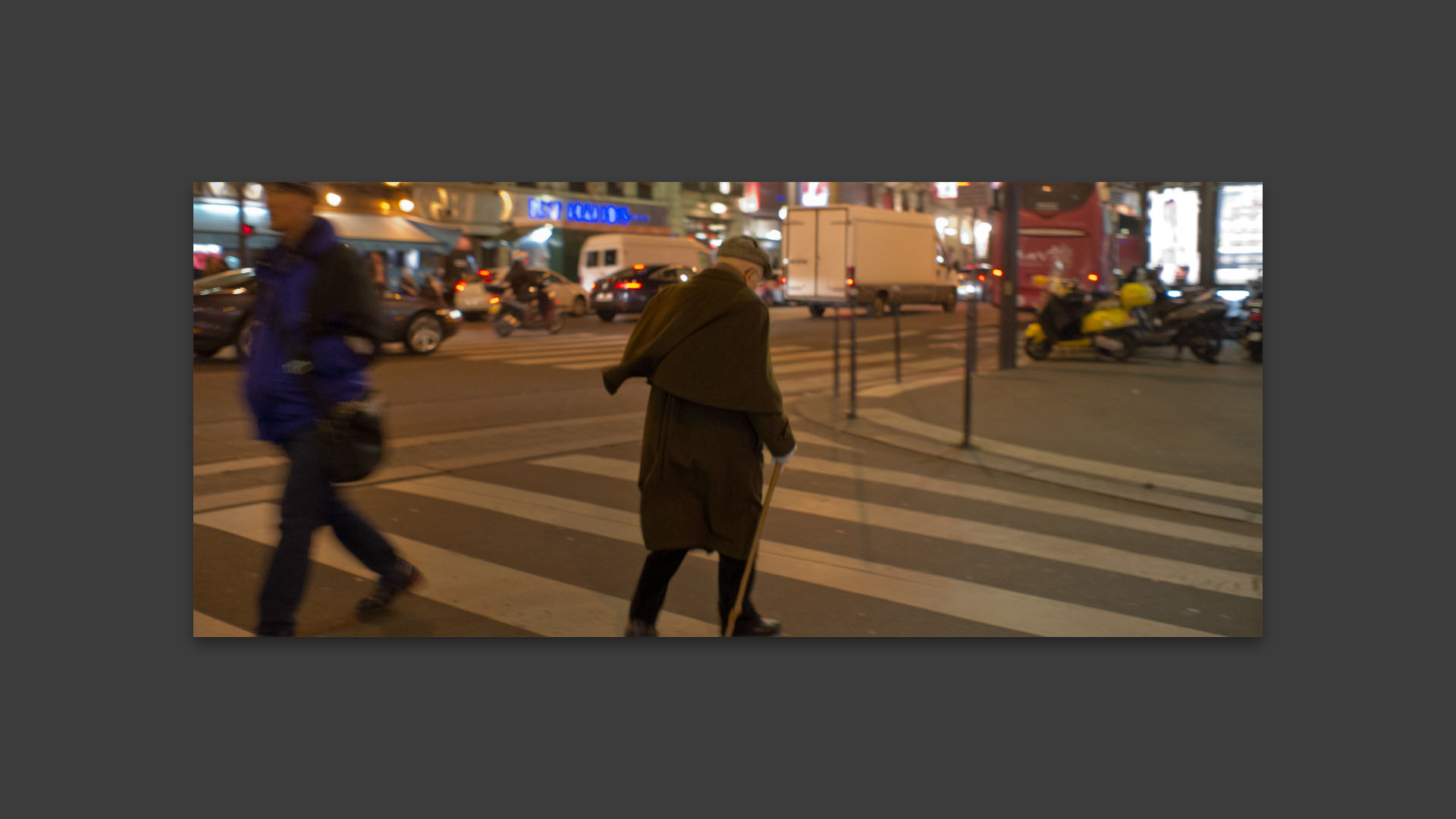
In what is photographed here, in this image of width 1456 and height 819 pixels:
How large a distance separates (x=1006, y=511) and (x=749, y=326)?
371cm

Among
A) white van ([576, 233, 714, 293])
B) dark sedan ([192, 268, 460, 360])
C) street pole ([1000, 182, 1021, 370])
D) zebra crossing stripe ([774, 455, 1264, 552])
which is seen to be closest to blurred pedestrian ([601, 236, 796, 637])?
dark sedan ([192, 268, 460, 360])

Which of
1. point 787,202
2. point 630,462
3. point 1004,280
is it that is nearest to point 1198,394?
point 1004,280

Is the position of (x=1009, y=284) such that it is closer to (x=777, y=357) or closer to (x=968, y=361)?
(x=777, y=357)

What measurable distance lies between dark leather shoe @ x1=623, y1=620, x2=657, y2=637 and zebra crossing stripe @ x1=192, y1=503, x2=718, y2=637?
0.26 metres

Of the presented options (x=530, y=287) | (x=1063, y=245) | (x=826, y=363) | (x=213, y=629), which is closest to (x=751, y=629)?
(x=213, y=629)

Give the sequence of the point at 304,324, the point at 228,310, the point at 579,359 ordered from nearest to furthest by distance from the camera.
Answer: the point at 304,324
the point at 228,310
the point at 579,359

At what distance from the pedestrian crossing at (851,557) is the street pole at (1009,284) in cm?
811

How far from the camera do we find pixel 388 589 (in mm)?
5281

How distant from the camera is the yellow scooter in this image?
17188mm

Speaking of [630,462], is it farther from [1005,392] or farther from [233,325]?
[1005,392]

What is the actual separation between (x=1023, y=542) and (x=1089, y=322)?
11405mm

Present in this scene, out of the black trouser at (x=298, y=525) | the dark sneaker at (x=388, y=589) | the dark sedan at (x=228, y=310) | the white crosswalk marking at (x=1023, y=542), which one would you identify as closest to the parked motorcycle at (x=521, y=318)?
the dark sedan at (x=228, y=310)

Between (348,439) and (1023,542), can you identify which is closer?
(348,439)

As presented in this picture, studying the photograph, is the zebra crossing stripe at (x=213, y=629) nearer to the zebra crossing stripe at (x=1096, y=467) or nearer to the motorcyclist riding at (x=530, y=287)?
the zebra crossing stripe at (x=1096, y=467)
